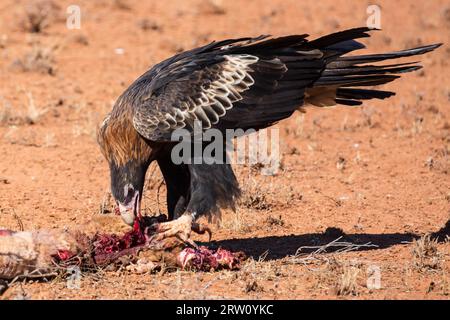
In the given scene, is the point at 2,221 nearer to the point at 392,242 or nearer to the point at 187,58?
the point at 187,58

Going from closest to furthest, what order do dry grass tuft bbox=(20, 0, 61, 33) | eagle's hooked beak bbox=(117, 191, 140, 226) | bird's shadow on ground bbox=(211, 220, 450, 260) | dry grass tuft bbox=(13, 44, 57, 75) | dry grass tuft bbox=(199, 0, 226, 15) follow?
eagle's hooked beak bbox=(117, 191, 140, 226) < bird's shadow on ground bbox=(211, 220, 450, 260) < dry grass tuft bbox=(13, 44, 57, 75) < dry grass tuft bbox=(20, 0, 61, 33) < dry grass tuft bbox=(199, 0, 226, 15)

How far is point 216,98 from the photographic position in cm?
713

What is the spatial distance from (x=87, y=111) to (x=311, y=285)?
5895 millimetres

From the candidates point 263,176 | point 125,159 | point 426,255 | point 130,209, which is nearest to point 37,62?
point 263,176

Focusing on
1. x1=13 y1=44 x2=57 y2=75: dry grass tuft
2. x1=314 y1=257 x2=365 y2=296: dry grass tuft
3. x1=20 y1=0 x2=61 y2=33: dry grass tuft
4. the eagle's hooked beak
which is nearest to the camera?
x1=314 y1=257 x2=365 y2=296: dry grass tuft

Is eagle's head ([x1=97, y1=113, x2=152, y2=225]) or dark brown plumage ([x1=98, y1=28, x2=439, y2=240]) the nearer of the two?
eagle's head ([x1=97, y1=113, x2=152, y2=225])

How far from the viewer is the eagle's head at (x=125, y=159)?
22.0ft

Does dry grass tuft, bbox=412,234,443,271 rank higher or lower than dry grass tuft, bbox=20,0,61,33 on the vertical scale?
lower

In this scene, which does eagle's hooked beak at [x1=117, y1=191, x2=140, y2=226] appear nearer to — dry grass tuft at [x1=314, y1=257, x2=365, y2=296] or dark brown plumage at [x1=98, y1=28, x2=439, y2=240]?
dark brown plumage at [x1=98, y1=28, x2=439, y2=240]

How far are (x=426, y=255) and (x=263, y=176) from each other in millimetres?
2625

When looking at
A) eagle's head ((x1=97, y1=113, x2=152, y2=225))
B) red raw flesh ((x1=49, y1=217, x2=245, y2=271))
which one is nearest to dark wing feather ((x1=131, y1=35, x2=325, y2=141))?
eagle's head ((x1=97, y1=113, x2=152, y2=225))

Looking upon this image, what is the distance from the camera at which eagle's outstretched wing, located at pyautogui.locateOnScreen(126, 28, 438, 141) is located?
691 centimetres
